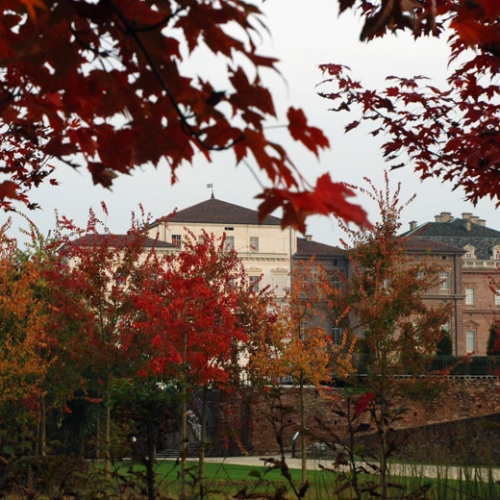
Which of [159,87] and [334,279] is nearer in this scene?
[159,87]

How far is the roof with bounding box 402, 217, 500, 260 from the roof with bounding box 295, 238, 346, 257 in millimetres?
12610

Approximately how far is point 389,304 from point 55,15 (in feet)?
64.7

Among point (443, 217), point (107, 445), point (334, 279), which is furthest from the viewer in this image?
point (443, 217)

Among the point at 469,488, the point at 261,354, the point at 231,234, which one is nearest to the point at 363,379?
the point at 261,354

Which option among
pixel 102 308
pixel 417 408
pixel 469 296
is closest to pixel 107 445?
pixel 102 308

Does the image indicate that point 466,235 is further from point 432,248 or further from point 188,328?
point 188,328

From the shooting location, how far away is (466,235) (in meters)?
78.1

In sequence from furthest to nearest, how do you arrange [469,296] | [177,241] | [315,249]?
[469,296] → [315,249] → [177,241]

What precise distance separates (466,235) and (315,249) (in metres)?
19.4

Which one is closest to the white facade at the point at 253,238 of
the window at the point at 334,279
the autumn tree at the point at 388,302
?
the window at the point at 334,279

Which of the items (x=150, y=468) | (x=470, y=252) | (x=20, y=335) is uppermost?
(x=470, y=252)

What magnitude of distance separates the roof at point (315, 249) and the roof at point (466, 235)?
12610 mm

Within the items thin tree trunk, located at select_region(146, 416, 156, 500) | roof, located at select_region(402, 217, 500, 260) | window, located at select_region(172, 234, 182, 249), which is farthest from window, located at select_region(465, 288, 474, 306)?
thin tree trunk, located at select_region(146, 416, 156, 500)

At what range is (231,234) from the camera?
6109 centimetres
